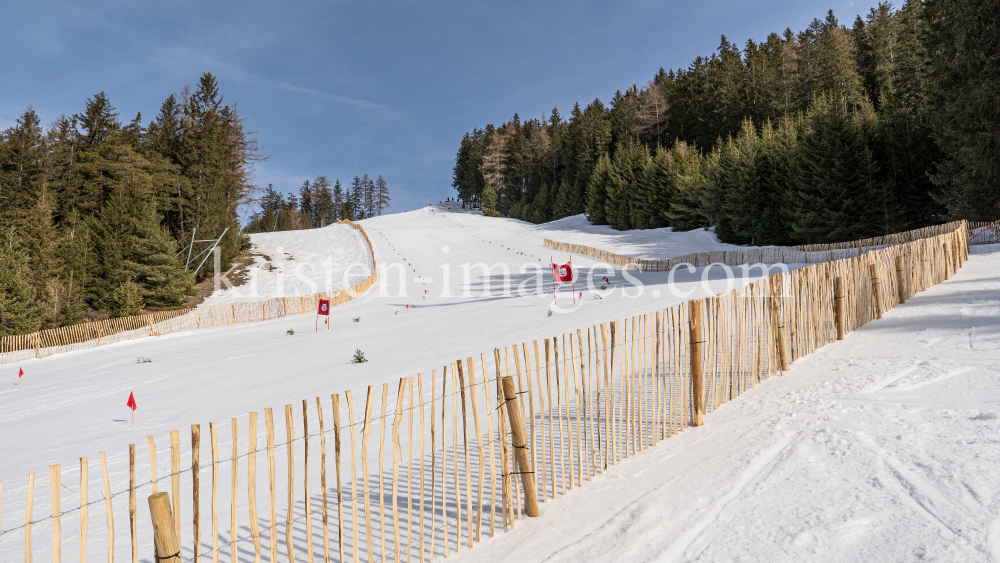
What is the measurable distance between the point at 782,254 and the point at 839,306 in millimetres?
21853

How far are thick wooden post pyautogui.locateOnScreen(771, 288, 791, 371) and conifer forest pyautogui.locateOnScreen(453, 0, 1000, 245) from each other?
85.8 ft

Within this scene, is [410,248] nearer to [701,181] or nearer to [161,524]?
[701,181]

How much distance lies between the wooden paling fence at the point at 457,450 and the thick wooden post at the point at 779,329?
3 centimetres

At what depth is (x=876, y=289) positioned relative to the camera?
385 inches

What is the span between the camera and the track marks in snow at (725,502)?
3389mm

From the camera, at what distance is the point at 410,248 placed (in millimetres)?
49812

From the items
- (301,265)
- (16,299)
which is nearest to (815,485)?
(16,299)

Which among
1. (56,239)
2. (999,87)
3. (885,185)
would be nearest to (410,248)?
(56,239)

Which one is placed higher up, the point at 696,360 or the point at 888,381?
the point at 696,360

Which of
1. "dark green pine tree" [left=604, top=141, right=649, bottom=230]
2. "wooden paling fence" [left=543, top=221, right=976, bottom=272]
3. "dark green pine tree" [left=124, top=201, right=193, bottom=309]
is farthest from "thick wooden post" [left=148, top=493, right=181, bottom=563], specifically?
"dark green pine tree" [left=604, top=141, right=649, bottom=230]

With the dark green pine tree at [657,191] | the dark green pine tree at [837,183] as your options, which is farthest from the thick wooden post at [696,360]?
the dark green pine tree at [657,191]

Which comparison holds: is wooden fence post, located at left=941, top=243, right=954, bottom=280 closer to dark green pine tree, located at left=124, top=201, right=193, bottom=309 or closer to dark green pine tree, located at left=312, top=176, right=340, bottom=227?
dark green pine tree, located at left=124, top=201, right=193, bottom=309

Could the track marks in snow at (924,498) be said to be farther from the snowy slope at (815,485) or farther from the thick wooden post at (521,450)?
the thick wooden post at (521,450)

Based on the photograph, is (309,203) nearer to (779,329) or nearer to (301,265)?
(301,265)
